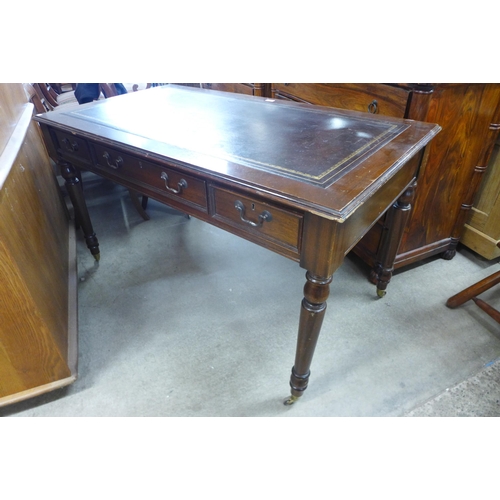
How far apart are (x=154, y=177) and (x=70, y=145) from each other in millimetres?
551

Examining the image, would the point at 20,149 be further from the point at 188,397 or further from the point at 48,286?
the point at 188,397

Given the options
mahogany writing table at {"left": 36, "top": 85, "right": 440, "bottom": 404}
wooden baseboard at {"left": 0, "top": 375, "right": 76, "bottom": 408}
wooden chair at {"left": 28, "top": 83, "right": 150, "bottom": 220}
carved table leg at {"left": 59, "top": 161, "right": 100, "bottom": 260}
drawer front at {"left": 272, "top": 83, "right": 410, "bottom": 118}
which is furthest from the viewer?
wooden chair at {"left": 28, "top": 83, "right": 150, "bottom": 220}

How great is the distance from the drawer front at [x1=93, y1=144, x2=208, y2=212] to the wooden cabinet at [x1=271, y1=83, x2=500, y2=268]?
84 cm

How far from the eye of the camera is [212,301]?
5.59 ft

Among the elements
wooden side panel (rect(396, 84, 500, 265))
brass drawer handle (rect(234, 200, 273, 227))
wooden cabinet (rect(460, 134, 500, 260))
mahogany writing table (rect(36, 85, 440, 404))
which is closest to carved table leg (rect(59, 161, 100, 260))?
mahogany writing table (rect(36, 85, 440, 404))

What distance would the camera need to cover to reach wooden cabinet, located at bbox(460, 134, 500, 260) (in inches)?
67.2

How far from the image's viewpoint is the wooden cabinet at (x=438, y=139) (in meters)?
1.34

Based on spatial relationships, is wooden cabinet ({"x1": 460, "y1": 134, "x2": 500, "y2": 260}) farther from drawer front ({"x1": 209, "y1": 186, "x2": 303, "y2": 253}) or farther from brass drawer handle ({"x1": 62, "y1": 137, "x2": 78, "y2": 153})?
brass drawer handle ({"x1": 62, "y1": 137, "x2": 78, "y2": 153})

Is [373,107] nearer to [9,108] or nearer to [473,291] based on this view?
[473,291]

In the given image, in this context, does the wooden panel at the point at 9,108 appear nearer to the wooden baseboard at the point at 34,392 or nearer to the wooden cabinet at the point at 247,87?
the wooden baseboard at the point at 34,392

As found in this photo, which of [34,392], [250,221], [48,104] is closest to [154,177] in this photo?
[250,221]

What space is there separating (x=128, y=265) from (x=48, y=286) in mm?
603

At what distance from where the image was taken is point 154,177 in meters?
1.20

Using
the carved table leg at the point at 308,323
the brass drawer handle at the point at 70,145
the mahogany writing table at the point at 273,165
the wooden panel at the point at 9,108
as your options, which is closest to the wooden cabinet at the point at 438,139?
the mahogany writing table at the point at 273,165
